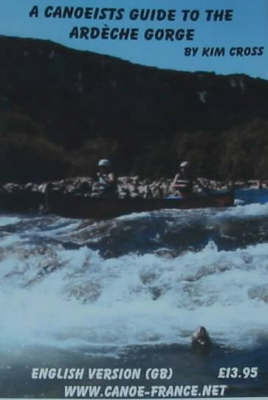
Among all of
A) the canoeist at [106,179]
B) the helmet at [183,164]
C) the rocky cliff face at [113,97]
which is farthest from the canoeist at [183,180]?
the canoeist at [106,179]

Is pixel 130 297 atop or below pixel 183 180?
below

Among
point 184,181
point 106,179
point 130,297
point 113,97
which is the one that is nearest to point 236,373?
point 130,297

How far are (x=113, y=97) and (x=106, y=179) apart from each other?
341 mm

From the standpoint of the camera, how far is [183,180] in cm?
382

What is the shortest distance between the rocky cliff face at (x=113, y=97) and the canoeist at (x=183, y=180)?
0.12m

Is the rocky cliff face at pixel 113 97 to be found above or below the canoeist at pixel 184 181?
above

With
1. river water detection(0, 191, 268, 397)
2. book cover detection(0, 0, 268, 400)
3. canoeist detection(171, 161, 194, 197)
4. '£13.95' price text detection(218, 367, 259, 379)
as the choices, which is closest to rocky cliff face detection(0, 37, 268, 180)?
book cover detection(0, 0, 268, 400)

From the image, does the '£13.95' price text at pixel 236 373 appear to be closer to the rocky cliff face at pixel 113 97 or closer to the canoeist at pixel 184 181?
the canoeist at pixel 184 181

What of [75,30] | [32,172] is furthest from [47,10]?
[32,172]

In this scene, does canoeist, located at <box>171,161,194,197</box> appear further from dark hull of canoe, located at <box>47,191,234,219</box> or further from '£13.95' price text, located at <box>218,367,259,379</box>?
'£13.95' price text, located at <box>218,367,259,379</box>

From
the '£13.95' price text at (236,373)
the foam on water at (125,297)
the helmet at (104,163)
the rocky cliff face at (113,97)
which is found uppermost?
the rocky cliff face at (113,97)

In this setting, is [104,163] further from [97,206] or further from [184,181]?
[184,181]

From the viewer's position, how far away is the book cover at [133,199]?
364 cm

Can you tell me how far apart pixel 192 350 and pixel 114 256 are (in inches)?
19.5
